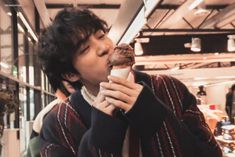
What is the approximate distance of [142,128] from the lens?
85cm

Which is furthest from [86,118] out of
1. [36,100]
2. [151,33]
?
[151,33]

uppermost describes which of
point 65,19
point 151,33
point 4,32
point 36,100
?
point 151,33

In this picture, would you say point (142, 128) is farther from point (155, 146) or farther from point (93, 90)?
point (93, 90)

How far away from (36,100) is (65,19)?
7.05m

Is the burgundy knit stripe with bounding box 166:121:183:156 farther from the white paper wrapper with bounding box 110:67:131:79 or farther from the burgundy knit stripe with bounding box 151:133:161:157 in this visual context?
the white paper wrapper with bounding box 110:67:131:79

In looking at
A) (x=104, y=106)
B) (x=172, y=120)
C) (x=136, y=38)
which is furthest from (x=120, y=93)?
(x=136, y=38)

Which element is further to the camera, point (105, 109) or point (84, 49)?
point (84, 49)

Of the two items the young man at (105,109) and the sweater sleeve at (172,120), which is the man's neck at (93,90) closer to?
the young man at (105,109)

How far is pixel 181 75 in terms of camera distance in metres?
12.8

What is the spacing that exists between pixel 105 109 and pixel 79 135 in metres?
0.18

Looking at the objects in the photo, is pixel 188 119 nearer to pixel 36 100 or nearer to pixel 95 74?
pixel 95 74

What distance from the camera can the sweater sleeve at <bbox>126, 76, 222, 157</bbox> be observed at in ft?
2.75

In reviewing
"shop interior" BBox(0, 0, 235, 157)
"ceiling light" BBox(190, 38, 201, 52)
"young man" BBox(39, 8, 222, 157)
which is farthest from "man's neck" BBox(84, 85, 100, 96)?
"ceiling light" BBox(190, 38, 201, 52)

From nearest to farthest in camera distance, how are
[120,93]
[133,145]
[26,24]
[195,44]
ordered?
[120,93]
[133,145]
[26,24]
[195,44]
